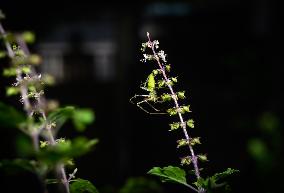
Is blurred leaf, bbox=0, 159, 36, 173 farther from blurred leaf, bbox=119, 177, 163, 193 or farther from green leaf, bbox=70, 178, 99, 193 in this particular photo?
blurred leaf, bbox=119, 177, 163, 193

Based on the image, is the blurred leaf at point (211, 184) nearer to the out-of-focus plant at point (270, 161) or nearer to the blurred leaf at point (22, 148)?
the out-of-focus plant at point (270, 161)

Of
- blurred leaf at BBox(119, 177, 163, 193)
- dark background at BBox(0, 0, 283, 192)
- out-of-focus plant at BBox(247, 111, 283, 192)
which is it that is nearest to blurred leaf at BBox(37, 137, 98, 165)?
blurred leaf at BBox(119, 177, 163, 193)

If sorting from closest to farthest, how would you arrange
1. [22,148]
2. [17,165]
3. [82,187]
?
[22,148] → [17,165] → [82,187]

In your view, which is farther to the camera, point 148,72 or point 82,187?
point 148,72

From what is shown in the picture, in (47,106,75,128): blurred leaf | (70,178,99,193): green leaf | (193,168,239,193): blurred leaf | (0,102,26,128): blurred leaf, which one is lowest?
(193,168,239,193): blurred leaf

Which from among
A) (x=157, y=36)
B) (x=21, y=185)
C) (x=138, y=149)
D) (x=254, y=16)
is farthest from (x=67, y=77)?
(x=21, y=185)

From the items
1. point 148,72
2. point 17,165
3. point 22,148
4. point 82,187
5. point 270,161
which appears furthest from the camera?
point 148,72

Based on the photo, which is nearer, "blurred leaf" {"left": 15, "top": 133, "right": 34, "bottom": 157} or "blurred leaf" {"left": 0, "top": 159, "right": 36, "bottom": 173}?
"blurred leaf" {"left": 15, "top": 133, "right": 34, "bottom": 157}

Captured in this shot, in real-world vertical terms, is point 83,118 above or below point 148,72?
below

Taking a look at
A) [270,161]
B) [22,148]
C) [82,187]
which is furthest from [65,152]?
[270,161]

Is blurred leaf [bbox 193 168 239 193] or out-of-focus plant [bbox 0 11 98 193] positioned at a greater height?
out-of-focus plant [bbox 0 11 98 193]

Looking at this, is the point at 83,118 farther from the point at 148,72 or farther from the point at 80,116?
the point at 148,72
